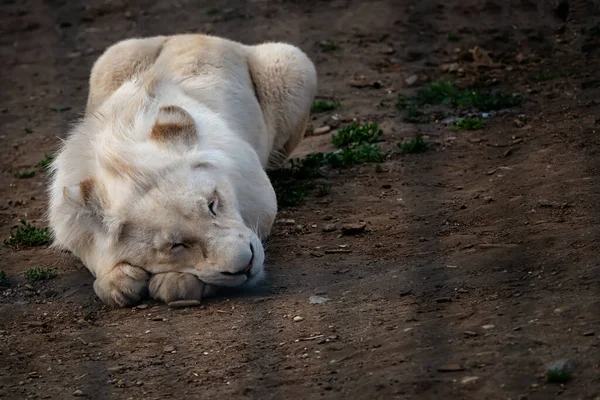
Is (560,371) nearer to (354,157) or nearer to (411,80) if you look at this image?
(354,157)

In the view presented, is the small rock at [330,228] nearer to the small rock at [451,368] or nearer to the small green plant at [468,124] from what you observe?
the small green plant at [468,124]

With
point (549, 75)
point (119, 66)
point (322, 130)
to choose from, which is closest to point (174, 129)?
point (119, 66)

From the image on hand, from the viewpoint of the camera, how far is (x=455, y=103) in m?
8.41

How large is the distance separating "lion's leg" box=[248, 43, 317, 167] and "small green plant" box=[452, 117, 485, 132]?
1.22 m

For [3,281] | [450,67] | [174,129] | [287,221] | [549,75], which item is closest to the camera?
[174,129]

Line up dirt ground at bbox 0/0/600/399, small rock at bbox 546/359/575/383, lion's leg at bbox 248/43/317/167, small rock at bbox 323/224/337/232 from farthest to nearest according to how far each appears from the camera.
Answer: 1. lion's leg at bbox 248/43/317/167
2. small rock at bbox 323/224/337/232
3. dirt ground at bbox 0/0/600/399
4. small rock at bbox 546/359/575/383

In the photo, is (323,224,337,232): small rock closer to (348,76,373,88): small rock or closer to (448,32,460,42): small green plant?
(348,76,373,88): small rock

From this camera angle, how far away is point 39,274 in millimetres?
5973

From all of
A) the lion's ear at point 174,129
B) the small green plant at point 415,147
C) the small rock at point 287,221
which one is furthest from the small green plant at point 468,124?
the lion's ear at point 174,129

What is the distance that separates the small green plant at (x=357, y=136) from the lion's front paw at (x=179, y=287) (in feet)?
10.3

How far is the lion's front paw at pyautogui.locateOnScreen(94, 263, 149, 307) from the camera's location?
5141 mm

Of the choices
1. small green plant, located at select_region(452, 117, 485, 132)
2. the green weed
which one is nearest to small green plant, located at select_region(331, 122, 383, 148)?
the green weed

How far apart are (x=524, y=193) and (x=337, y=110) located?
10.4 feet

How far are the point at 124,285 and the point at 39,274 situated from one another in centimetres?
107
